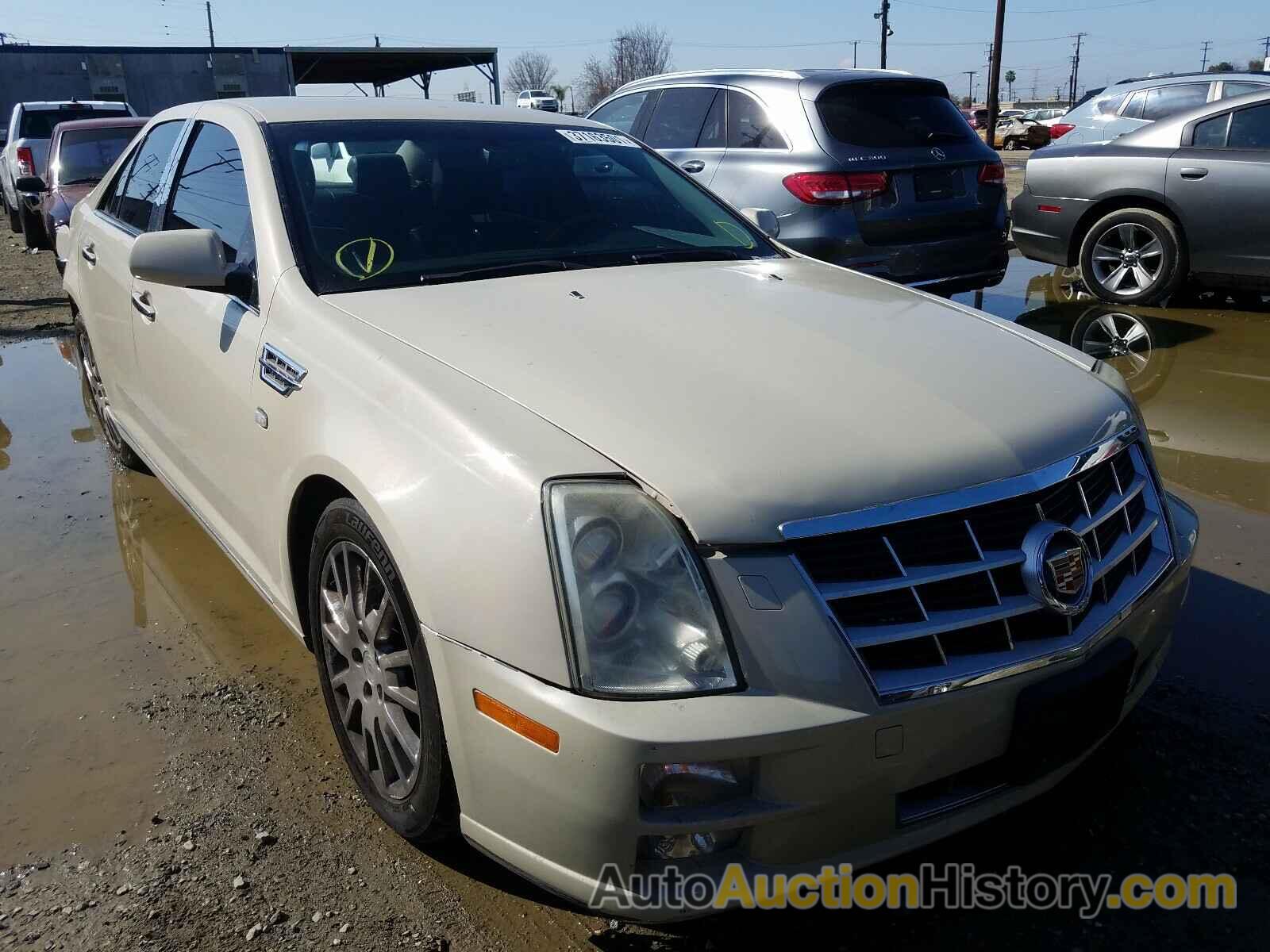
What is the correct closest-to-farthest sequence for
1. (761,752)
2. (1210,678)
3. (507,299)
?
(761,752), (507,299), (1210,678)

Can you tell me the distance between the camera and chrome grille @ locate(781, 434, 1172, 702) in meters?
1.84

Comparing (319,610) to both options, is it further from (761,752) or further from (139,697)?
(761,752)

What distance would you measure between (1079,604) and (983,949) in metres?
0.72

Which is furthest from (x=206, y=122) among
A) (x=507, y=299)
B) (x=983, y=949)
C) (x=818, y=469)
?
(x=983, y=949)

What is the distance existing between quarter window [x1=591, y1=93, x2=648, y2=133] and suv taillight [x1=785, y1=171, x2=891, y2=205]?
213 centimetres

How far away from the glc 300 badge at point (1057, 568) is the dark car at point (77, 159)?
10957 millimetres

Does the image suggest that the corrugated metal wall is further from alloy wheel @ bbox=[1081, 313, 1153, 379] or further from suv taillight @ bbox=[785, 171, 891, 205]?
alloy wheel @ bbox=[1081, 313, 1153, 379]

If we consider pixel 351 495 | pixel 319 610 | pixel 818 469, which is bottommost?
pixel 319 610

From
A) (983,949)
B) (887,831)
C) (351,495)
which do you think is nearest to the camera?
(887,831)

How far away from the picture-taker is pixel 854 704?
1777 mm

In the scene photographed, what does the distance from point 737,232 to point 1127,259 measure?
5446 mm

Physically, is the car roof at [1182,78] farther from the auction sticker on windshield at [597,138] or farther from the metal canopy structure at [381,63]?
the metal canopy structure at [381,63]

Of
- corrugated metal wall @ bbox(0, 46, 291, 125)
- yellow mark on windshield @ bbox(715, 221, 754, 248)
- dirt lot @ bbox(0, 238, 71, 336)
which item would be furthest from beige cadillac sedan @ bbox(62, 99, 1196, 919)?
corrugated metal wall @ bbox(0, 46, 291, 125)

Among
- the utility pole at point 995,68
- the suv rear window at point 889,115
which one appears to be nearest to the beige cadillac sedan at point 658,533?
the suv rear window at point 889,115
